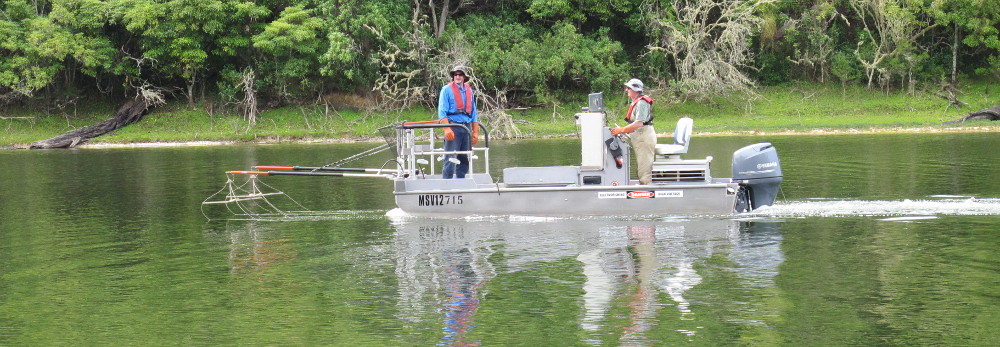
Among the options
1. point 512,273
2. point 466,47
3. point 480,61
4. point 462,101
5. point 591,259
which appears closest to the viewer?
point 512,273

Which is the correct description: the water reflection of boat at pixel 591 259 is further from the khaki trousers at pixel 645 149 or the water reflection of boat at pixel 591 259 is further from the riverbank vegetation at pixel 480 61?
the riverbank vegetation at pixel 480 61

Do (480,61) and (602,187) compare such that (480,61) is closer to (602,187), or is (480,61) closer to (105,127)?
(105,127)

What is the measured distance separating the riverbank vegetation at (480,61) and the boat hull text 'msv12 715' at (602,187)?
2122 cm

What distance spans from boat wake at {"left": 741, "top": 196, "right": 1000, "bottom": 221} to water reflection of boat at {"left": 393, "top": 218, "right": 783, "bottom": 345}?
3.64 feet

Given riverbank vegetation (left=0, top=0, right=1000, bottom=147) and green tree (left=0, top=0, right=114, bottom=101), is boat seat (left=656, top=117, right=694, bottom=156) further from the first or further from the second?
green tree (left=0, top=0, right=114, bottom=101)

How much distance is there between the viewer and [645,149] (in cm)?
1442

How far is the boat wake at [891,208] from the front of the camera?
14273 millimetres

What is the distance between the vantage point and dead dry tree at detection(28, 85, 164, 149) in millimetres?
38156

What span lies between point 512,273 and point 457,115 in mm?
4660

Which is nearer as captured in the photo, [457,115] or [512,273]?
[512,273]

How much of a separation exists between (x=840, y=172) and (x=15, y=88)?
29.9 metres

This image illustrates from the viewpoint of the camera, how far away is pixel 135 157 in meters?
31.4

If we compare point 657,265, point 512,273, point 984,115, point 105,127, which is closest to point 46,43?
point 105,127

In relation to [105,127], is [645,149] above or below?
below
